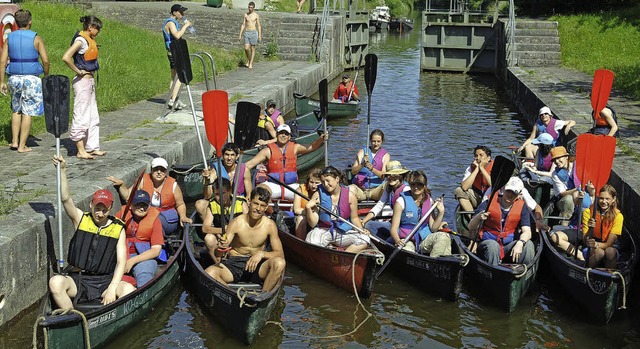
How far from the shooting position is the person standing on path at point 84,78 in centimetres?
1212

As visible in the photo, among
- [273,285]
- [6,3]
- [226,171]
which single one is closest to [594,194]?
[273,285]

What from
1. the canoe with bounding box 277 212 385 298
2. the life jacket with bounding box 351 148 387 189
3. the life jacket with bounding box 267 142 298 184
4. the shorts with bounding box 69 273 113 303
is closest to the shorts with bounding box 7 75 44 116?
the life jacket with bounding box 267 142 298 184

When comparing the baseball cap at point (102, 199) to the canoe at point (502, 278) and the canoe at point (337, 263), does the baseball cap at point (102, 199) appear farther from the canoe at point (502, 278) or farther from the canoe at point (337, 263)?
the canoe at point (502, 278)

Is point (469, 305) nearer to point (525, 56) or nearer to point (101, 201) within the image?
point (101, 201)

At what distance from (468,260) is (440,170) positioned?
286 inches

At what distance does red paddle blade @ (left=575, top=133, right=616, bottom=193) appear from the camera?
10047 millimetres

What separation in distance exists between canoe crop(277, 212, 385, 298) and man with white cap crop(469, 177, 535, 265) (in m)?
1.34

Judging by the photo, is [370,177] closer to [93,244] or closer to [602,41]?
[93,244]

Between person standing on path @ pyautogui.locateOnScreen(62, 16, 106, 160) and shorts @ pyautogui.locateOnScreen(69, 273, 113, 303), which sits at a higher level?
person standing on path @ pyautogui.locateOnScreen(62, 16, 106, 160)

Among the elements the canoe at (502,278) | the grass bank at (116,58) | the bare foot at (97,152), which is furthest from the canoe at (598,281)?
the grass bank at (116,58)

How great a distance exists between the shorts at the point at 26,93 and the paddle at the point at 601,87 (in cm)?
827

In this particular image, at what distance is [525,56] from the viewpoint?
1136 inches

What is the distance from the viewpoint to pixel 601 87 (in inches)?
533

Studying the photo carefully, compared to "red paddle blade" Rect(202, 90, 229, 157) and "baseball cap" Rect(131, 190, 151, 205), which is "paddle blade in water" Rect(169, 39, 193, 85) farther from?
"baseball cap" Rect(131, 190, 151, 205)
